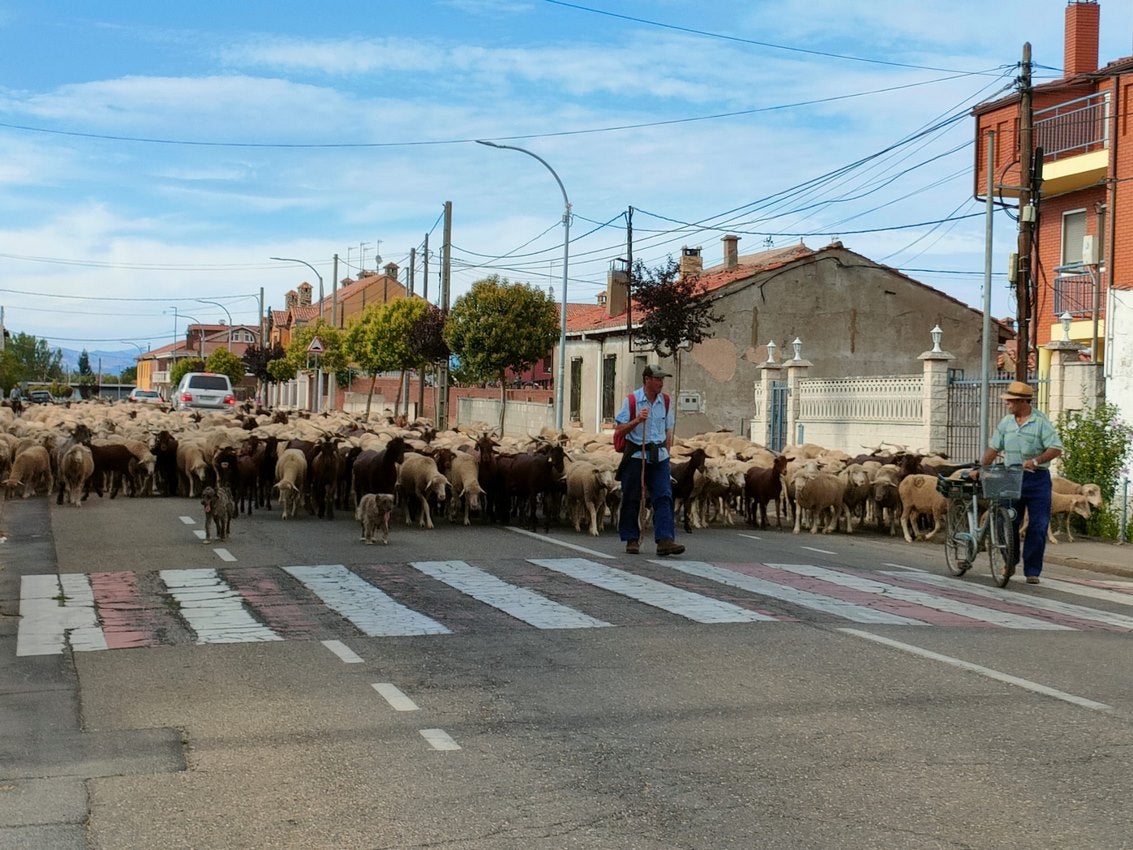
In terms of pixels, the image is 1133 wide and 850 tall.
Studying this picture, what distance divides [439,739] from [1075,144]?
27.8m

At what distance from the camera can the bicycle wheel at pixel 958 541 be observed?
13699 millimetres

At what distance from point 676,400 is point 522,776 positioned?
111 ft

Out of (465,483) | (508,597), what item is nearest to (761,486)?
(465,483)

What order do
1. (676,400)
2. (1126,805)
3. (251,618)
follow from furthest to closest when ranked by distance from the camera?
(676,400)
(251,618)
(1126,805)

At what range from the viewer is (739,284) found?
4366 cm

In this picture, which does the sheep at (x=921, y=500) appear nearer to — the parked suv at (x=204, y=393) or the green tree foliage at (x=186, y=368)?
the parked suv at (x=204, y=393)

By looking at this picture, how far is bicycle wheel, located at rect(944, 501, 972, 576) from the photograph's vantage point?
13.7 meters

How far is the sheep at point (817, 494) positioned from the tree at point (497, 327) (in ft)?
96.2

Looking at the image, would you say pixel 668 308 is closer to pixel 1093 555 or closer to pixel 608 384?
pixel 608 384

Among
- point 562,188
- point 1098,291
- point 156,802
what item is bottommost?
point 156,802

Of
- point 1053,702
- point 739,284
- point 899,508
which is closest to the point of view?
point 1053,702

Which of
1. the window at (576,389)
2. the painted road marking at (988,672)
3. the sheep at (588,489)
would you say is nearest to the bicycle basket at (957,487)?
the painted road marking at (988,672)

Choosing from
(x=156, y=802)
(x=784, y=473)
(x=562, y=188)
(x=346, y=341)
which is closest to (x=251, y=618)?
(x=156, y=802)

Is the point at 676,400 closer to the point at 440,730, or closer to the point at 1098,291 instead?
the point at 1098,291
